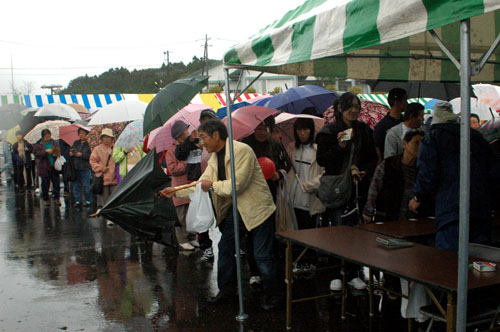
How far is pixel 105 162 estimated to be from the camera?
420 inches

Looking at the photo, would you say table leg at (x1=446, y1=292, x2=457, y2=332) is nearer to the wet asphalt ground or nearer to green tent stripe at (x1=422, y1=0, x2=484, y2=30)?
green tent stripe at (x1=422, y1=0, x2=484, y2=30)

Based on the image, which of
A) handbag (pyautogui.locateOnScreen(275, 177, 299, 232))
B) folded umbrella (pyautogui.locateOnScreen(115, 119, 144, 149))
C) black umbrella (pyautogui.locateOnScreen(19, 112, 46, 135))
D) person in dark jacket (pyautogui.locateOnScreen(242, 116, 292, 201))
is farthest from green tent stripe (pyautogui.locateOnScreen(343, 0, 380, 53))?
black umbrella (pyautogui.locateOnScreen(19, 112, 46, 135))

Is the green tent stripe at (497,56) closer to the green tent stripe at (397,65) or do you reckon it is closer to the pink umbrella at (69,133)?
the green tent stripe at (397,65)

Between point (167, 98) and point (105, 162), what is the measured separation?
299 cm

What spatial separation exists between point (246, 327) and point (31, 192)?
14.5m

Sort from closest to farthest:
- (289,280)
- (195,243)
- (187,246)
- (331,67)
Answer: (289,280)
(331,67)
(187,246)
(195,243)

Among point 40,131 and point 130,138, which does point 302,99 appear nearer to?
point 130,138

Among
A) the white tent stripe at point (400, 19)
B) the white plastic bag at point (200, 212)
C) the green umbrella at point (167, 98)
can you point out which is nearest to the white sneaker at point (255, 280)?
the white plastic bag at point (200, 212)

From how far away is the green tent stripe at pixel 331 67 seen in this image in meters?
5.63

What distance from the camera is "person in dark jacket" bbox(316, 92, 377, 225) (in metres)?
5.44

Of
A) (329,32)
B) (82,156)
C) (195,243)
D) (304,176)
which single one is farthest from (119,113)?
(329,32)

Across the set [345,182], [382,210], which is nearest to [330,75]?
[345,182]

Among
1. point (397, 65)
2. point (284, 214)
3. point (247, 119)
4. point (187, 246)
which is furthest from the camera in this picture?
point (187, 246)

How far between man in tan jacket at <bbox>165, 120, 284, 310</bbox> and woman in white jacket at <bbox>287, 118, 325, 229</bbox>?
107 cm
